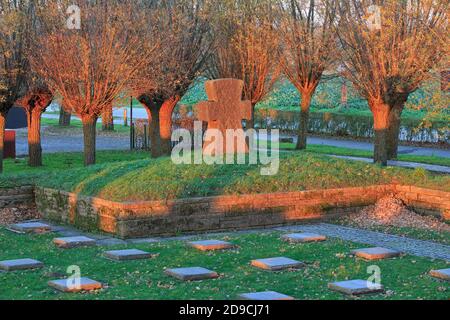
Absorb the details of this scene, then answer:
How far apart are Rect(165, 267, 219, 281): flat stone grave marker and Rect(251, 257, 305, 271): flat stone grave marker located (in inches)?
34.0

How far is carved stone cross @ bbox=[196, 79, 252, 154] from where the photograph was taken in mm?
18234

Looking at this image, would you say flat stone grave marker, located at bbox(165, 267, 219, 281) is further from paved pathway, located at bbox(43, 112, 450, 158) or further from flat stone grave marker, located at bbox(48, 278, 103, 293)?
paved pathway, located at bbox(43, 112, 450, 158)

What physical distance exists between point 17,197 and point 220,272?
709 cm

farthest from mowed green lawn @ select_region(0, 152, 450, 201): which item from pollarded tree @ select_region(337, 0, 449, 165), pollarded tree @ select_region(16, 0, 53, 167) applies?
pollarded tree @ select_region(16, 0, 53, 167)

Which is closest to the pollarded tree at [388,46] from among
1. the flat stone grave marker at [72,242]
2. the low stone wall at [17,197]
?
the low stone wall at [17,197]

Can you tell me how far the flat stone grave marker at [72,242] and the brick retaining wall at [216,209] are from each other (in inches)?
37.4

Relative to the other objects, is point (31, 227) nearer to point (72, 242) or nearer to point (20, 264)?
point (72, 242)

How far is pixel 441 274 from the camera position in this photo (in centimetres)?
1084

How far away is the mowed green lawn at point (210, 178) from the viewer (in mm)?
15102

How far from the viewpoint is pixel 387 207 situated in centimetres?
1644

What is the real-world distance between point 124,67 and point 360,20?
7190 mm

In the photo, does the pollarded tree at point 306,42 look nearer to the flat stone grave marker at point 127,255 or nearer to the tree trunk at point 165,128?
the tree trunk at point 165,128
